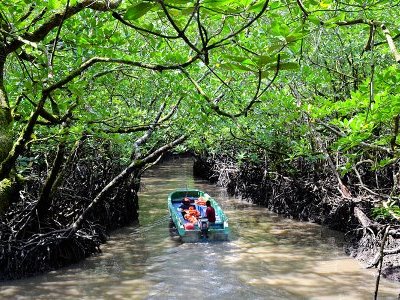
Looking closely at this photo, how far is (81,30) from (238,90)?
8.87ft

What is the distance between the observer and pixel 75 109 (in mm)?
4855

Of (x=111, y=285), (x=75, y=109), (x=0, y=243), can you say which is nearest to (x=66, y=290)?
(x=111, y=285)

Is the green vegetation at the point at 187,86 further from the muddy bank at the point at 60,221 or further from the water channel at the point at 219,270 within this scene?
the water channel at the point at 219,270

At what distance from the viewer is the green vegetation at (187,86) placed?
1.83m

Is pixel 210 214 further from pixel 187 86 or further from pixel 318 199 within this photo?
pixel 187 86

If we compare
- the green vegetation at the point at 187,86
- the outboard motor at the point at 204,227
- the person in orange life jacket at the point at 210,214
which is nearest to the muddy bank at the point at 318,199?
the green vegetation at the point at 187,86

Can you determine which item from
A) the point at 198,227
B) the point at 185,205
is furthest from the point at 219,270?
the point at 185,205

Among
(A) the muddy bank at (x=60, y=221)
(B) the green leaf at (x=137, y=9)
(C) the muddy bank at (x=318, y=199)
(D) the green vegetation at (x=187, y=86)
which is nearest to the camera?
(B) the green leaf at (x=137, y=9)

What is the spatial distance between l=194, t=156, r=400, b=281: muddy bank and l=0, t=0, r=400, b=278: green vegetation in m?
0.33

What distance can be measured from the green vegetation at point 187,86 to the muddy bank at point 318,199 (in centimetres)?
33

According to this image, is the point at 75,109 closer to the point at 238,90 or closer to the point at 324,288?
the point at 238,90

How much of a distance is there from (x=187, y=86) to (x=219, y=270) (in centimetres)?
401

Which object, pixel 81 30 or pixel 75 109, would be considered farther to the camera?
pixel 75 109

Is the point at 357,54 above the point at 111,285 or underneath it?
above
